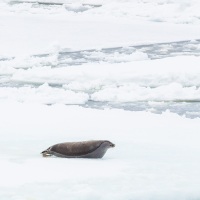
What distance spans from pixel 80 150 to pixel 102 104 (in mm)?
3230

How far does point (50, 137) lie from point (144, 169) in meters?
1.26

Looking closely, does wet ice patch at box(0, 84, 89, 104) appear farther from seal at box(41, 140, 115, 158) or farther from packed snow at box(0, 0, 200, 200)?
seal at box(41, 140, 115, 158)

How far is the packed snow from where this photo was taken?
372cm

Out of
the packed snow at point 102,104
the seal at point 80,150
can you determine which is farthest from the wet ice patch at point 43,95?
the seal at point 80,150

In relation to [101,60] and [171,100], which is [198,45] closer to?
[101,60]

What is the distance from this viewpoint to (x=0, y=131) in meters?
5.27

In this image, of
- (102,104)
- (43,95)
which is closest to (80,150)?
(102,104)

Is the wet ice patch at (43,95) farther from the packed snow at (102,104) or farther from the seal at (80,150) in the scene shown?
the seal at (80,150)

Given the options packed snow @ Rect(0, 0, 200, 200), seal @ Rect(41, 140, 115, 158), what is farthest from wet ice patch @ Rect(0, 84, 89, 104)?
seal @ Rect(41, 140, 115, 158)

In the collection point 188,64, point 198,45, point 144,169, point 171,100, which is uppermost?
point 198,45

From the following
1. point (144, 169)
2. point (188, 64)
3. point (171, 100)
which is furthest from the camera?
point (188, 64)

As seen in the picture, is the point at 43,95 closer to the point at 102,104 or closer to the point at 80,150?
the point at 102,104

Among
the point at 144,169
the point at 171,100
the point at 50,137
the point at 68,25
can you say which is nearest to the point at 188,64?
the point at 171,100

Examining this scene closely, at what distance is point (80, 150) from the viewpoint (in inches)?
172
